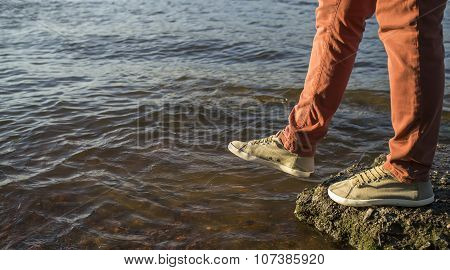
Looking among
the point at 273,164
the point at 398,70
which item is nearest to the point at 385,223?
the point at 273,164

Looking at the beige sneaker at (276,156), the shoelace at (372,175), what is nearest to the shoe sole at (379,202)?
the shoelace at (372,175)

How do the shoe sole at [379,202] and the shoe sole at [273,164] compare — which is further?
the shoe sole at [273,164]

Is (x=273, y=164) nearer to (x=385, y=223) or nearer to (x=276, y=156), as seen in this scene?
(x=276, y=156)

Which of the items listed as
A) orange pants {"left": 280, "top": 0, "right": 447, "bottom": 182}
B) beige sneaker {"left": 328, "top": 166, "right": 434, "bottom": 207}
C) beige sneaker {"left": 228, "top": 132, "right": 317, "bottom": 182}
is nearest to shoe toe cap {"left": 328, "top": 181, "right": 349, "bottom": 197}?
beige sneaker {"left": 328, "top": 166, "right": 434, "bottom": 207}

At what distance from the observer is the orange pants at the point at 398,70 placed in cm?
211

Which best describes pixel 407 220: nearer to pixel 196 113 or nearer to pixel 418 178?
pixel 418 178

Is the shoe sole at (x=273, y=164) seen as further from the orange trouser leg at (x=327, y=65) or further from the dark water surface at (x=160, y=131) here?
the dark water surface at (x=160, y=131)

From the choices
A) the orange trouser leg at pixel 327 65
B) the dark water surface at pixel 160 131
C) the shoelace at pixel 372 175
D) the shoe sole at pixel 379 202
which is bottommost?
the dark water surface at pixel 160 131

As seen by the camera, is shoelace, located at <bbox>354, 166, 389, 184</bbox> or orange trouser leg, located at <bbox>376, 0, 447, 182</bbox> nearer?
orange trouser leg, located at <bbox>376, 0, 447, 182</bbox>

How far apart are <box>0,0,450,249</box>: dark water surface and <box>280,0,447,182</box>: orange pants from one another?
0.77m

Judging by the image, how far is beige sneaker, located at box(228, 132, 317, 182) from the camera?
9.16 ft

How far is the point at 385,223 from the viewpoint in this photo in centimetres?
261

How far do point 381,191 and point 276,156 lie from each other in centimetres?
65

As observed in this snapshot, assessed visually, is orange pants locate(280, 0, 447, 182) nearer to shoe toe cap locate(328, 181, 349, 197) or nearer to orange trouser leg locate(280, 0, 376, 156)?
orange trouser leg locate(280, 0, 376, 156)
